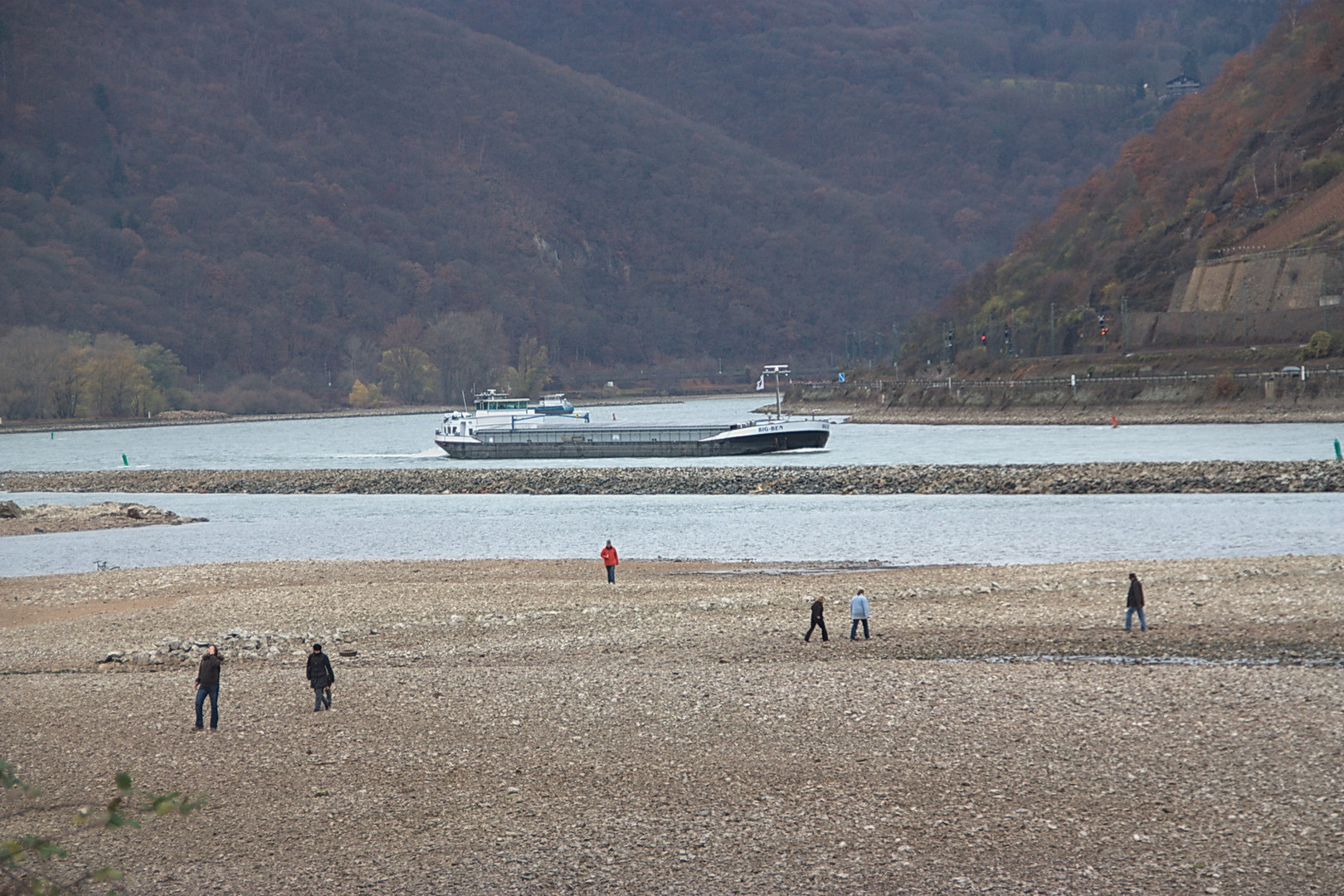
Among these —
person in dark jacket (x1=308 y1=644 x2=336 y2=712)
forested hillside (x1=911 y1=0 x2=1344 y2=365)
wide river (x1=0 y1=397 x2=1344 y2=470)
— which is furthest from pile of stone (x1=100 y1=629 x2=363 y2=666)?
forested hillside (x1=911 y1=0 x2=1344 y2=365)

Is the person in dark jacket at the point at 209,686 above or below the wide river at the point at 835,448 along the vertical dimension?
below

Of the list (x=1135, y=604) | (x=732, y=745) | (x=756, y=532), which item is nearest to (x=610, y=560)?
(x=756, y=532)

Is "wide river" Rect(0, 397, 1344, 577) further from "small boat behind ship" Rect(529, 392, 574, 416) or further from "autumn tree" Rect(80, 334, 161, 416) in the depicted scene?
"autumn tree" Rect(80, 334, 161, 416)

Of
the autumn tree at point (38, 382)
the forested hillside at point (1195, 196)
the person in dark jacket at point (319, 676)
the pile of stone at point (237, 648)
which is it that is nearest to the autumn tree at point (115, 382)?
the autumn tree at point (38, 382)

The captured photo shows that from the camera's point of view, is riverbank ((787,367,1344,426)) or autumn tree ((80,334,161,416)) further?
autumn tree ((80,334,161,416))

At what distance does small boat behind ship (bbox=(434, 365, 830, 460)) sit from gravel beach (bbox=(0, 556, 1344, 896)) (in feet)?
159

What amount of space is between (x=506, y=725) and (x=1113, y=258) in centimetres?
12829

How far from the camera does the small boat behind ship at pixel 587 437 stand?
76.6 meters

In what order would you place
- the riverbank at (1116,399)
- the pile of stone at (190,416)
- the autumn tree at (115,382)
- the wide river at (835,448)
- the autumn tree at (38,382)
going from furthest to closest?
1. the pile of stone at (190,416)
2. the autumn tree at (115,382)
3. the autumn tree at (38,382)
4. the riverbank at (1116,399)
5. the wide river at (835,448)

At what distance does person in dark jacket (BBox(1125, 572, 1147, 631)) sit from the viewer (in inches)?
750

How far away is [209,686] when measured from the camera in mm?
15445

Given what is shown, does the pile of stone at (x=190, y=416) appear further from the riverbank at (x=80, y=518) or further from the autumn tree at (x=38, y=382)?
the riverbank at (x=80, y=518)

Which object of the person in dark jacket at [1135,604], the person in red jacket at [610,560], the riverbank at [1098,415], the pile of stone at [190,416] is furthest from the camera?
the pile of stone at [190,416]

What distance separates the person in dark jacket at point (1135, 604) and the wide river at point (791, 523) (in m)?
10.5
